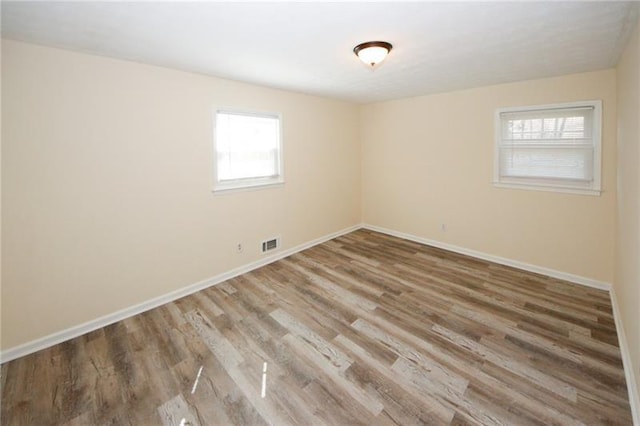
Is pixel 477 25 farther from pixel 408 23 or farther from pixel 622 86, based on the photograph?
pixel 622 86

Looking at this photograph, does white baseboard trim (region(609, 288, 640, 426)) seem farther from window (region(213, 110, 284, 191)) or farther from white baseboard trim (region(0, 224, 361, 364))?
window (region(213, 110, 284, 191))

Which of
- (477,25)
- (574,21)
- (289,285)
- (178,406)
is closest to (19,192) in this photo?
(178,406)

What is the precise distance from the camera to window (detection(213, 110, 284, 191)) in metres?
3.50

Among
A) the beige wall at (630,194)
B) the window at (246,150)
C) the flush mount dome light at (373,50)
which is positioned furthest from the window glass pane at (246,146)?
the beige wall at (630,194)

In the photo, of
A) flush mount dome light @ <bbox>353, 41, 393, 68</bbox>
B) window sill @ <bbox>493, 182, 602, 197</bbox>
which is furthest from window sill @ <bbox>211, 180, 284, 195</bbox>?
window sill @ <bbox>493, 182, 602, 197</bbox>

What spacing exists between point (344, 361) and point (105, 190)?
2.58 metres

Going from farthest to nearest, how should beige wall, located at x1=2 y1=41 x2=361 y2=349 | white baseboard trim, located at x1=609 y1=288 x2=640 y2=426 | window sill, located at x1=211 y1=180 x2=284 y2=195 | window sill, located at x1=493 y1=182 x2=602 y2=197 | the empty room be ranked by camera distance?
window sill, located at x1=211 y1=180 x2=284 y2=195 < window sill, located at x1=493 y1=182 x2=602 y2=197 < beige wall, located at x1=2 y1=41 x2=361 y2=349 < the empty room < white baseboard trim, located at x1=609 y1=288 x2=640 y2=426

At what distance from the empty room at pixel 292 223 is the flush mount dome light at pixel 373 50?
0.02m

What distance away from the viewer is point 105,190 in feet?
8.68

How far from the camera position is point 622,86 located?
259 cm

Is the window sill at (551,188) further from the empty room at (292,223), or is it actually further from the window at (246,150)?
the window at (246,150)

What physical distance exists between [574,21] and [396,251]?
3.23 m

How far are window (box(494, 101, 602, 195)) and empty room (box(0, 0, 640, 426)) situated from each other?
0.08 ft

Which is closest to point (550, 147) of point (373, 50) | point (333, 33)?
point (373, 50)
